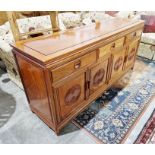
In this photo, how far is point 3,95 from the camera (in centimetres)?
205

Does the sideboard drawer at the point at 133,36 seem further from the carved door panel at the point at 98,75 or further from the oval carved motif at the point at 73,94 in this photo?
the oval carved motif at the point at 73,94

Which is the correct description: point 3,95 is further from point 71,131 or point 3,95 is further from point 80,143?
point 80,143

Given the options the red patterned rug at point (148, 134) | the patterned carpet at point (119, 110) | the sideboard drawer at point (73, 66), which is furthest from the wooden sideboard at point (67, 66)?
the red patterned rug at point (148, 134)

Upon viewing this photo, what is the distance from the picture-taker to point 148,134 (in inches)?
58.5

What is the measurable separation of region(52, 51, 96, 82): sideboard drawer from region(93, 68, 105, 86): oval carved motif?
8.5 inches

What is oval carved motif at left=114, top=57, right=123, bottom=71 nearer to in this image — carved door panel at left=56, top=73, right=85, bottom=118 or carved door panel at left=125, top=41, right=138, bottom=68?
carved door panel at left=125, top=41, right=138, bottom=68

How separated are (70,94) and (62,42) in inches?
18.4

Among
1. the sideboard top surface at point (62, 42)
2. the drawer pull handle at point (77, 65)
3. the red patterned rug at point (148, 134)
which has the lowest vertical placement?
the red patterned rug at point (148, 134)

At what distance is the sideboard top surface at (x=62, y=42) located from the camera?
1.11m

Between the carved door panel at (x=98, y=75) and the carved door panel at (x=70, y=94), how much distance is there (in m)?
0.15

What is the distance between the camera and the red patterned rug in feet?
4.66

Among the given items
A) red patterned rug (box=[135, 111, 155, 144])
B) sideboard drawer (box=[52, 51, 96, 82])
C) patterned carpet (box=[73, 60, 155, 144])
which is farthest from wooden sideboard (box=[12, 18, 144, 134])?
red patterned rug (box=[135, 111, 155, 144])

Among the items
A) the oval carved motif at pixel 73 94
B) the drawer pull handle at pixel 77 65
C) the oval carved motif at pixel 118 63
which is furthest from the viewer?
the oval carved motif at pixel 118 63

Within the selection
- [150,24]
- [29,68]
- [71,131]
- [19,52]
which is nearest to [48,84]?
[29,68]
